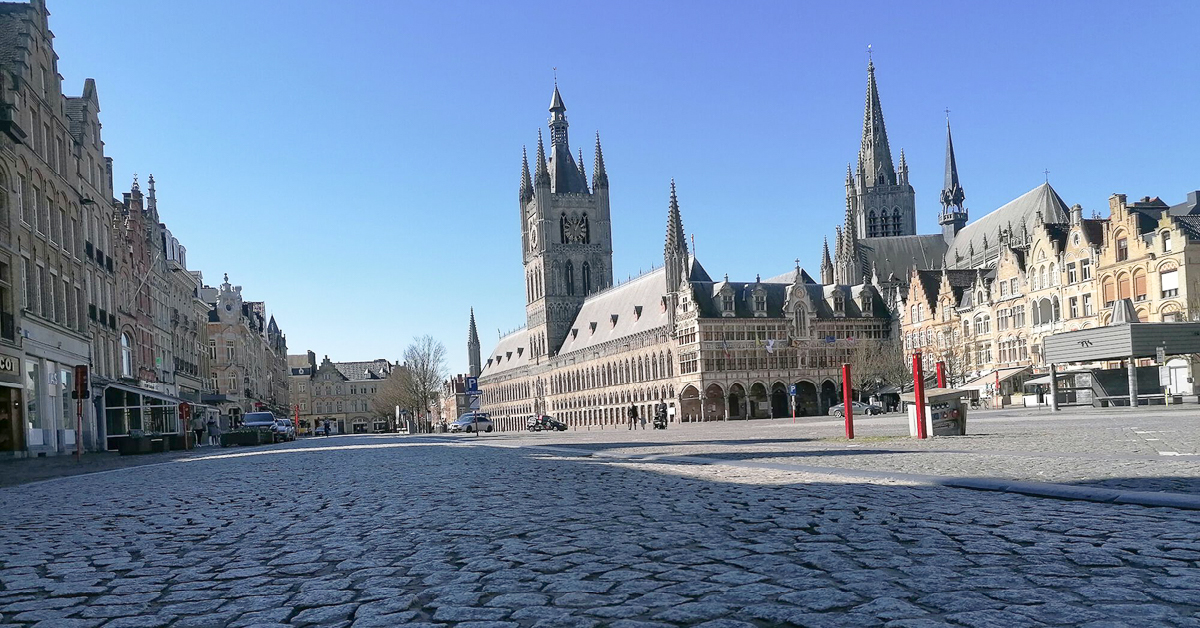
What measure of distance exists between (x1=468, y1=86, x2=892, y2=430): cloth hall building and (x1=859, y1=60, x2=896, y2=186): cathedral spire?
24.3ft

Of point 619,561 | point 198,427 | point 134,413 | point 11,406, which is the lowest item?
point 198,427

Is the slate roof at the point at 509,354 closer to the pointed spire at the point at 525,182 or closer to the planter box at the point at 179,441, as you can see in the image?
the pointed spire at the point at 525,182

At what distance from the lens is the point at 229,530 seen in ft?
30.1

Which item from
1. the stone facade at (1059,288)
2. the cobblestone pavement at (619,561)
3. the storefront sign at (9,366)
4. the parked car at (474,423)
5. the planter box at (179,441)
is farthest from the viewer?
the parked car at (474,423)

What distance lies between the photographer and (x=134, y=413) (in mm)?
44406

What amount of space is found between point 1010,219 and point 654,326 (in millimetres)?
34293

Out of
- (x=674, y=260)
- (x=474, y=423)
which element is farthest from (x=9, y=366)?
(x=674, y=260)

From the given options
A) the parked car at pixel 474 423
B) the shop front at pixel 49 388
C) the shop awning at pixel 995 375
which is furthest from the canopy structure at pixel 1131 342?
the parked car at pixel 474 423

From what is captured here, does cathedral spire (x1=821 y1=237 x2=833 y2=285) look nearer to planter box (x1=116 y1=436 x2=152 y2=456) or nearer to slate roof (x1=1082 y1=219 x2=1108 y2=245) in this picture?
slate roof (x1=1082 y1=219 x2=1108 y2=245)

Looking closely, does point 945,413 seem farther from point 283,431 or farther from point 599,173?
point 599,173

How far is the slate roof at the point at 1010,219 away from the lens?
8938cm

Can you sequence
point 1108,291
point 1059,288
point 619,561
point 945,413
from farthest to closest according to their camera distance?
point 1059,288
point 1108,291
point 945,413
point 619,561

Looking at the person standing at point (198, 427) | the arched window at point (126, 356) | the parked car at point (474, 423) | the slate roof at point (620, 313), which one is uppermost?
the slate roof at point (620, 313)

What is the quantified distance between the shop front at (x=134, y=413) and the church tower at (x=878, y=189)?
103876 millimetres
